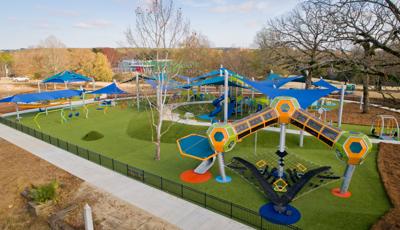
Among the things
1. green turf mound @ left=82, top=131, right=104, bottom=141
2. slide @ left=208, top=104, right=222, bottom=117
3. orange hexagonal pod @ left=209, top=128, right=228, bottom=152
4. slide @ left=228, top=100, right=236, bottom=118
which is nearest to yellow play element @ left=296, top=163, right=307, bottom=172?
orange hexagonal pod @ left=209, top=128, right=228, bottom=152

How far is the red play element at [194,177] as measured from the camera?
14492mm

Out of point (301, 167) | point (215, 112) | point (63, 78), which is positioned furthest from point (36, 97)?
point (301, 167)

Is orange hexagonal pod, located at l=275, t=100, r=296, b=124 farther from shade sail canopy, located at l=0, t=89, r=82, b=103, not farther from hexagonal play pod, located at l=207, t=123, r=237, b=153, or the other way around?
shade sail canopy, located at l=0, t=89, r=82, b=103

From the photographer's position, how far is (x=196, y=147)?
15148 mm

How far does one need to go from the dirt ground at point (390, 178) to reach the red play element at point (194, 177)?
8140 mm

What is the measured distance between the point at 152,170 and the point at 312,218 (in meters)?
→ 9.41

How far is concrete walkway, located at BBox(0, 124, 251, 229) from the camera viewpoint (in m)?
10.7

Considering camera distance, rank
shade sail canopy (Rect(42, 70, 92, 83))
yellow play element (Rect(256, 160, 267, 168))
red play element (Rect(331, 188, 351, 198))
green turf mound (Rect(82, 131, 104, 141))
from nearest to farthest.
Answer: red play element (Rect(331, 188, 351, 198))
yellow play element (Rect(256, 160, 267, 168))
green turf mound (Rect(82, 131, 104, 141))
shade sail canopy (Rect(42, 70, 92, 83))

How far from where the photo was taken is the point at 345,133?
1223 centimetres

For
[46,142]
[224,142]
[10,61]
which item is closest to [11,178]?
[46,142]

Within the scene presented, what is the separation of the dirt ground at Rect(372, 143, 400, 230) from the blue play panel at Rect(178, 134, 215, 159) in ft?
26.9

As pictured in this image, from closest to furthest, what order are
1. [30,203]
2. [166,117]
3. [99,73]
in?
[30,203] → [166,117] → [99,73]

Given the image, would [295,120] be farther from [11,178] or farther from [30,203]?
[11,178]

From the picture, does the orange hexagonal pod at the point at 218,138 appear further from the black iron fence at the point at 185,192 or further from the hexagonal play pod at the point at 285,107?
the hexagonal play pod at the point at 285,107
